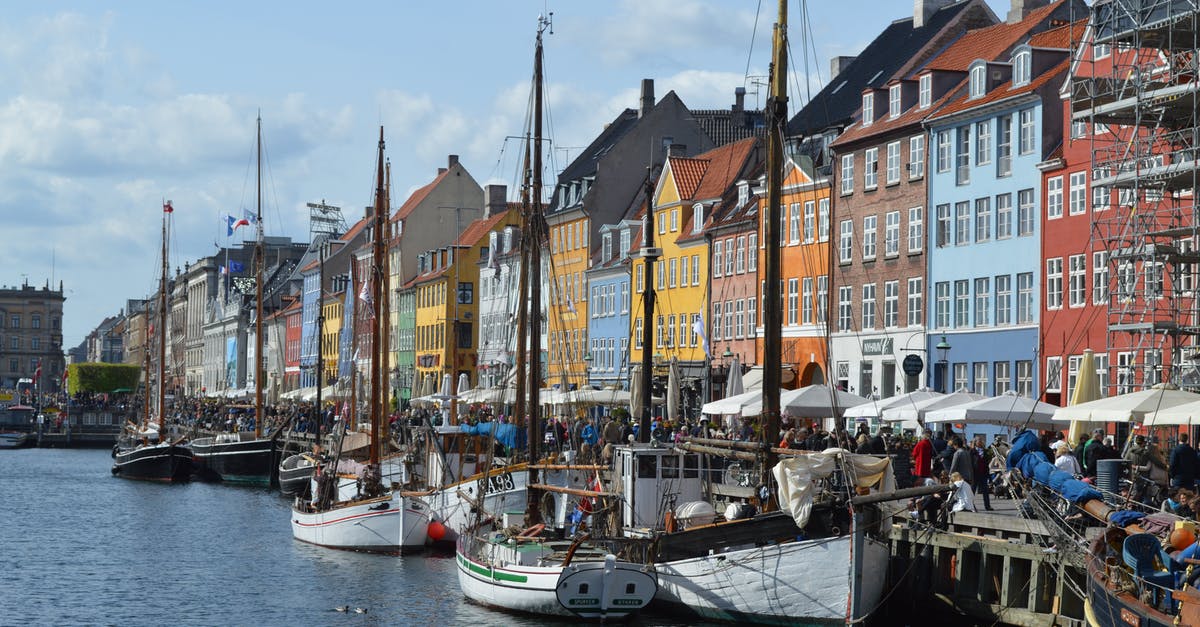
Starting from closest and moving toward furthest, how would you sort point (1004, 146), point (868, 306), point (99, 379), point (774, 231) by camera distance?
1. point (774, 231)
2. point (1004, 146)
3. point (868, 306)
4. point (99, 379)

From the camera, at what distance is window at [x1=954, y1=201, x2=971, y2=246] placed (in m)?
60.9

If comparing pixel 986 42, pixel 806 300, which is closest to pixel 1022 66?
pixel 986 42

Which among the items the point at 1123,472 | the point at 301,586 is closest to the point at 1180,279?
the point at 1123,472

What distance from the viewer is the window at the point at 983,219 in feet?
196

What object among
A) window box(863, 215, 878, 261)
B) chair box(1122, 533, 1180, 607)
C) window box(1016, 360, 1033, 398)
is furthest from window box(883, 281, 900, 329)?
chair box(1122, 533, 1180, 607)

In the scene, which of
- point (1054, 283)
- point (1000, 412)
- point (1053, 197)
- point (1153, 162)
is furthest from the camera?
point (1053, 197)

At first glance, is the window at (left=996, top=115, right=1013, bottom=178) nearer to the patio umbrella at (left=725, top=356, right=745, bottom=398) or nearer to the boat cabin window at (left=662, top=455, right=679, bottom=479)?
the patio umbrella at (left=725, top=356, right=745, bottom=398)

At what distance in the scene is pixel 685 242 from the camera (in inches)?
3273

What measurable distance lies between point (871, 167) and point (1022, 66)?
10611 mm

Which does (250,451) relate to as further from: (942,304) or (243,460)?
(942,304)

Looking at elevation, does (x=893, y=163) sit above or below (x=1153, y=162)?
above

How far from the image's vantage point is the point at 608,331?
308ft

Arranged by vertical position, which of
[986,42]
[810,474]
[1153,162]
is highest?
[986,42]

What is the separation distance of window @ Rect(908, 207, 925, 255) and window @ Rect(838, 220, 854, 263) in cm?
398
